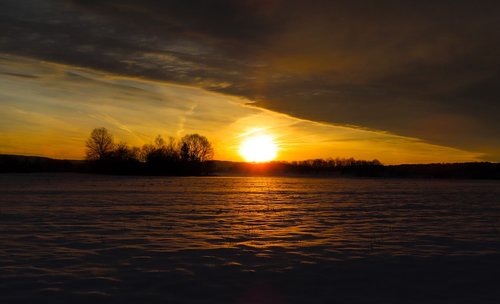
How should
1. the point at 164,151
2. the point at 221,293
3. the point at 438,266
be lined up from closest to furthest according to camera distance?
the point at 221,293
the point at 438,266
the point at 164,151

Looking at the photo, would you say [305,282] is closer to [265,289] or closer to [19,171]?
[265,289]

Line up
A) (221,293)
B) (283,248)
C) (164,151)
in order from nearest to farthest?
(221,293) → (283,248) → (164,151)

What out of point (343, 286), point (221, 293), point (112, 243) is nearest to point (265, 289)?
point (221, 293)

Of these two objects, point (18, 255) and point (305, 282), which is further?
point (18, 255)

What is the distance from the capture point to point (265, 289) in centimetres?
1141

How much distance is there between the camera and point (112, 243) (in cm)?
1764

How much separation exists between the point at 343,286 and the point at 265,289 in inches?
81.8

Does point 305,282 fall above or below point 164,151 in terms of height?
below

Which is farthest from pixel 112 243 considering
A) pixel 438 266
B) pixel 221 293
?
pixel 438 266

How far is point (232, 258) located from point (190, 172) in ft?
601

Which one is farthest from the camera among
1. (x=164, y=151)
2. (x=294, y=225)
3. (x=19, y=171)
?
(x=164, y=151)

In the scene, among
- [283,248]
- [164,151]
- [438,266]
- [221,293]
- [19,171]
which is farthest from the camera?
[164,151]

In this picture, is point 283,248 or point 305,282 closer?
point 305,282

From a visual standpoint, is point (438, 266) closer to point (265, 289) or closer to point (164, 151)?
point (265, 289)
